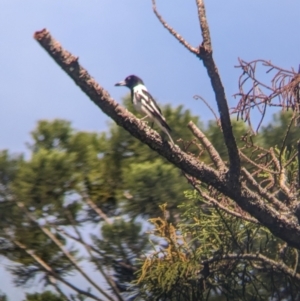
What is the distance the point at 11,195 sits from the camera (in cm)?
615

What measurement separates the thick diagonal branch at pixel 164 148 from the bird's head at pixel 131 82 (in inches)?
57.7

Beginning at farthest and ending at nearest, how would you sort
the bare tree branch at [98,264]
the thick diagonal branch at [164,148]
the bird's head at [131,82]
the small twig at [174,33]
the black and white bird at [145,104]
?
1. the bare tree branch at [98,264]
2. the bird's head at [131,82]
3. the black and white bird at [145,104]
4. the small twig at [174,33]
5. the thick diagonal branch at [164,148]

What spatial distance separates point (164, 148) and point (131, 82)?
65.9 inches

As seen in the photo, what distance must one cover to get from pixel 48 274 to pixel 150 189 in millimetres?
898

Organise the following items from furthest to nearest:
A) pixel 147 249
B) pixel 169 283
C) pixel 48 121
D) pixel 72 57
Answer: pixel 48 121, pixel 147 249, pixel 169 283, pixel 72 57

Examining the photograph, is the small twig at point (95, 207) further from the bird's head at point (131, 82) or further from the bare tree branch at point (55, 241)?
the bird's head at point (131, 82)

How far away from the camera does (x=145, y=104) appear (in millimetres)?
4582

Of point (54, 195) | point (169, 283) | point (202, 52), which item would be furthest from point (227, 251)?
point (54, 195)

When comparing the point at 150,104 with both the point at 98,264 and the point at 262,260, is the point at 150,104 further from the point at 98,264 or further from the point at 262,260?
the point at 98,264

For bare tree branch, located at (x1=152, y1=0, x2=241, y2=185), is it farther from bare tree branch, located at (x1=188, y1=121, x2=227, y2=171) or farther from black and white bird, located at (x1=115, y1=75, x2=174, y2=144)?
black and white bird, located at (x1=115, y1=75, x2=174, y2=144)

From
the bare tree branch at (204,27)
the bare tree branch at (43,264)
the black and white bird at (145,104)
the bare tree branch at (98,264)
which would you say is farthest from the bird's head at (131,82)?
the bare tree branch at (204,27)

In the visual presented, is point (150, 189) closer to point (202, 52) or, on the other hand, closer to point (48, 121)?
point (48, 121)

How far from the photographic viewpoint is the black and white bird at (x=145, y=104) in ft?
14.7

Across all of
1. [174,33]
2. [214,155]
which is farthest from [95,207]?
[174,33]
